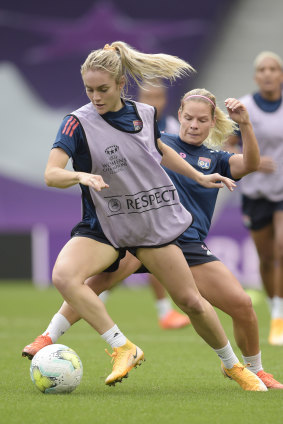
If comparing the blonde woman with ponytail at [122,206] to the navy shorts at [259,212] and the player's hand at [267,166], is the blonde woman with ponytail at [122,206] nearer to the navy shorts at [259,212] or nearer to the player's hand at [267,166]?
the player's hand at [267,166]

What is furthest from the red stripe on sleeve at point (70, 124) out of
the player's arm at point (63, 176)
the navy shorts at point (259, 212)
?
the navy shorts at point (259, 212)

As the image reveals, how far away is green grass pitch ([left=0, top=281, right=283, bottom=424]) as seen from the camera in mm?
4449

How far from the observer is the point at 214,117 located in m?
5.97

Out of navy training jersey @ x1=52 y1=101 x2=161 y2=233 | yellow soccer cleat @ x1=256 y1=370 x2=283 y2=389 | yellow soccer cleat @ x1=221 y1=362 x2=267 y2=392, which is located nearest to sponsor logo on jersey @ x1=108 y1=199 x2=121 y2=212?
navy training jersey @ x1=52 y1=101 x2=161 y2=233

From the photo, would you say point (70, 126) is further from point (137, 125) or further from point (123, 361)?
point (123, 361)

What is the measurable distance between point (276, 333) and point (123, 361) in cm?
339

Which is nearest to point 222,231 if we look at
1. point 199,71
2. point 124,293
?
point 124,293

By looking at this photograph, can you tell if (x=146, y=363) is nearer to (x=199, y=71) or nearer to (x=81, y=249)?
(x=81, y=249)

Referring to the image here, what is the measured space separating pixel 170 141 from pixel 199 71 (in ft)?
37.9

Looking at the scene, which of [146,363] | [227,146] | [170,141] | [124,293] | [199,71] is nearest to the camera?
[170,141]

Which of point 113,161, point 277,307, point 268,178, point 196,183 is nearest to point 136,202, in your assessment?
point 113,161

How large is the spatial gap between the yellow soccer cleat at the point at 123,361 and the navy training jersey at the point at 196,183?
0.97 m

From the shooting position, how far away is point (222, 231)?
1599 cm

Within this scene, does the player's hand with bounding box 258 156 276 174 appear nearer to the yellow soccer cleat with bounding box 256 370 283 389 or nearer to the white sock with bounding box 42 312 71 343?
the yellow soccer cleat with bounding box 256 370 283 389
